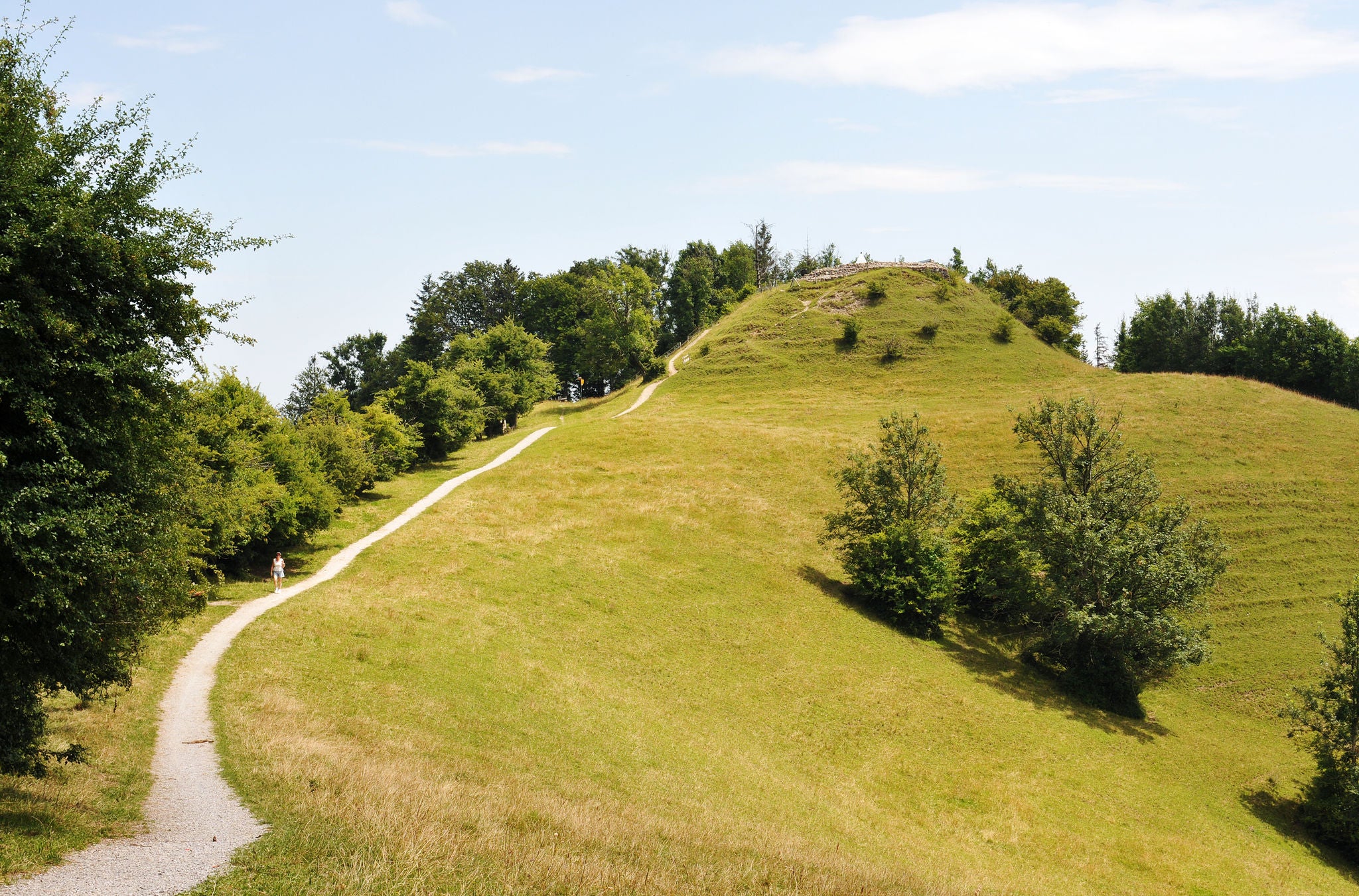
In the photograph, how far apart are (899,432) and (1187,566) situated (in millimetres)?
16030

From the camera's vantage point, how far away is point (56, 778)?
16.1m

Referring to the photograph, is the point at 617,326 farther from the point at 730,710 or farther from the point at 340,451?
the point at 730,710

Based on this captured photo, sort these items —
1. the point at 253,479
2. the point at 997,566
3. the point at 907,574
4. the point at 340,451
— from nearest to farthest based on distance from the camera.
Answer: the point at 253,479 < the point at 907,574 < the point at 997,566 < the point at 340,451

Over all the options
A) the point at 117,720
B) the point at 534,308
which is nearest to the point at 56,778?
the point at 117,720

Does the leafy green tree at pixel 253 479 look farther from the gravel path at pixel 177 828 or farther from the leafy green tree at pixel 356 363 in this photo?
the leafy green tree at pixel 356 363

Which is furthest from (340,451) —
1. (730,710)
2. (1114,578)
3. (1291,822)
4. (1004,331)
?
(1004,331)

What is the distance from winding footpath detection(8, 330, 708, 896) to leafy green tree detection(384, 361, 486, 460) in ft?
137

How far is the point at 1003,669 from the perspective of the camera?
144 ft

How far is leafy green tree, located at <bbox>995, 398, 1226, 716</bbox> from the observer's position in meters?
42.1

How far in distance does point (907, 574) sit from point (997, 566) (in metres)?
6.89

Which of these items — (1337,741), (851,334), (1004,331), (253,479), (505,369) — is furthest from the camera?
(851,334)

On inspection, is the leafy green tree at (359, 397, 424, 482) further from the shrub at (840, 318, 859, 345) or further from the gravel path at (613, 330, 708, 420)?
the shrub at (840, 318, 859, 345)

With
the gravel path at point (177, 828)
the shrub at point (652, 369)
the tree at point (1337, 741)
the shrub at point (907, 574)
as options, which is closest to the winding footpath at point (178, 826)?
the gravel path at point (177, 828)

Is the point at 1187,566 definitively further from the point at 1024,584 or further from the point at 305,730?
the point at 305,730
